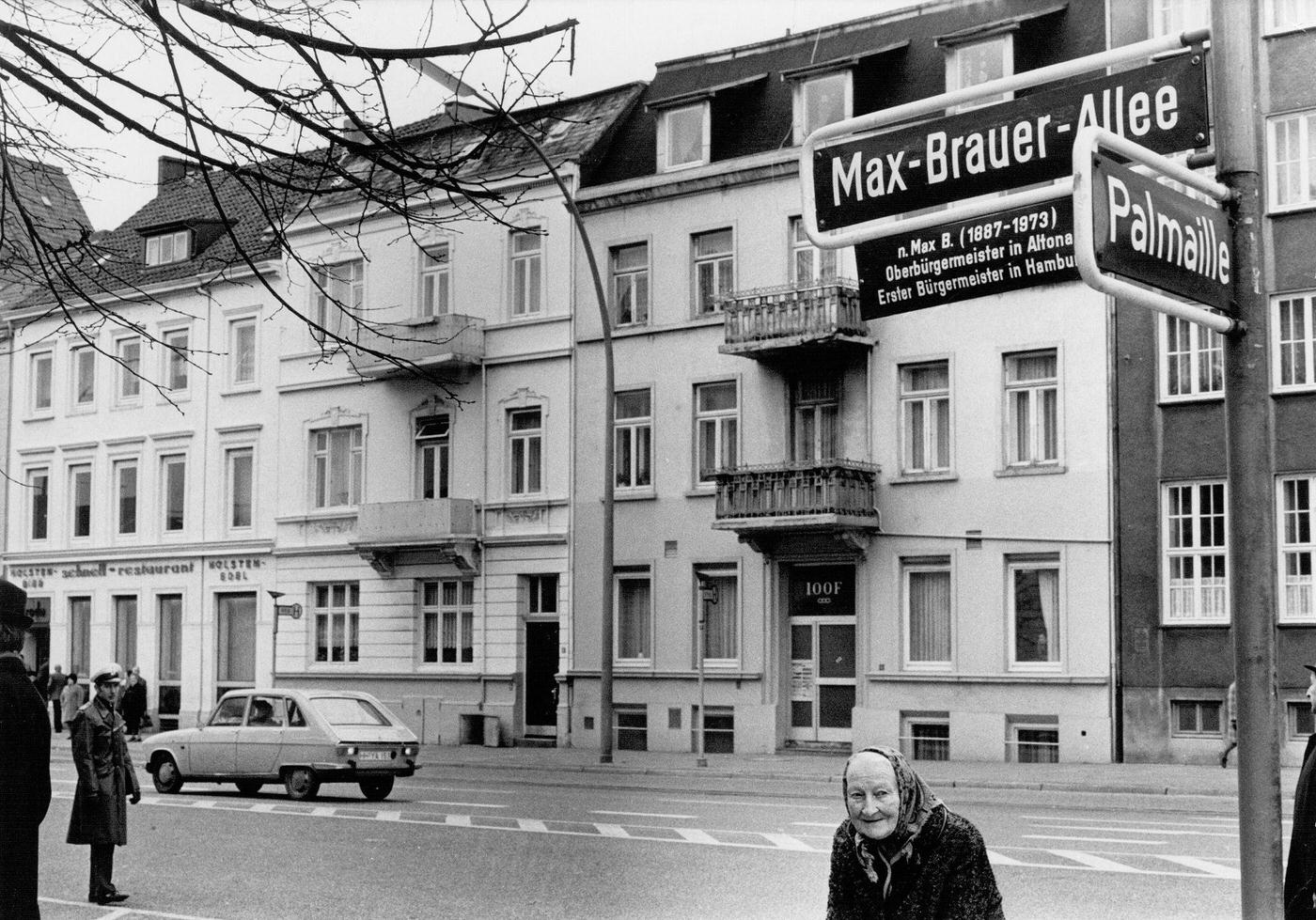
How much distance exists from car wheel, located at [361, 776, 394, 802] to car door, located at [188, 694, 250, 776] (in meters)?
1.94

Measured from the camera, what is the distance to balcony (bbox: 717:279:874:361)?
1222 inches

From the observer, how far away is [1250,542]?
4.66 meters

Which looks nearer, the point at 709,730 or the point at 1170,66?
the point at 1170,66

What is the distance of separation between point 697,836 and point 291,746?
793 cm

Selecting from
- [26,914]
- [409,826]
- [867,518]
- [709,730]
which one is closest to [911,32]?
[867,518]

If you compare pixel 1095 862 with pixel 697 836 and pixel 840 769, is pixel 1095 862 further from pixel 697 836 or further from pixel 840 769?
pixel 840 769

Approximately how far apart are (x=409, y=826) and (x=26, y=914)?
40.2ft

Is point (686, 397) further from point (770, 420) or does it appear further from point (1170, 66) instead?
point (1170, 66)

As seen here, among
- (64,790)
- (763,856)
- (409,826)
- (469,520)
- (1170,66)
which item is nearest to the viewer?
(1170,66)

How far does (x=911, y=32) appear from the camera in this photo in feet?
107

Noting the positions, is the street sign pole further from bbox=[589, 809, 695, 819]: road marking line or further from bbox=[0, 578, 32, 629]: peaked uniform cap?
bbox=[589, 809, 695, 819]: road marking line

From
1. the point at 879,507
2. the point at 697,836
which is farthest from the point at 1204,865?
the point at 879,507

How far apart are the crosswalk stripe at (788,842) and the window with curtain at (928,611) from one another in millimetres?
14136

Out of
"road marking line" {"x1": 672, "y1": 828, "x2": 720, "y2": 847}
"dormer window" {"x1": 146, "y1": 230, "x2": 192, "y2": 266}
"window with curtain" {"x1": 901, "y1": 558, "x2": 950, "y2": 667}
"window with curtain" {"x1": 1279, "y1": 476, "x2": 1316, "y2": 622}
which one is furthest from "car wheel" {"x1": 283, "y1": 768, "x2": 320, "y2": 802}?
"dormer window" {"x1": 146, "y1": 230, "x2": 192, "y2": 266}
